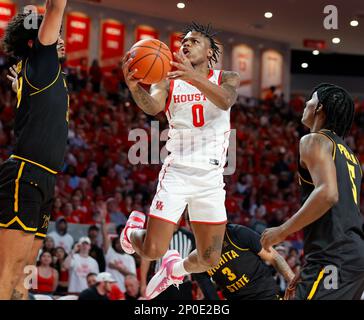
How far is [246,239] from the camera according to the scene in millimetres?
5992

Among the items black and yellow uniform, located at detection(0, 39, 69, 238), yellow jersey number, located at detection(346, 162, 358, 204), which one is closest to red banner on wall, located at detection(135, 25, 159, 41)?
black and yellow uniform, located at detection(0, 39, 69, 238)

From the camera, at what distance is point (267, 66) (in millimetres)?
25438

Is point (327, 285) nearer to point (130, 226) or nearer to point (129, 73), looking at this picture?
point (129, 73)

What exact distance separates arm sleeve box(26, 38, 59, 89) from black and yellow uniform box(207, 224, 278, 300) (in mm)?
2157

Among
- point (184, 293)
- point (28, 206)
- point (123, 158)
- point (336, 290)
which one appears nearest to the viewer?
point (336, 290)

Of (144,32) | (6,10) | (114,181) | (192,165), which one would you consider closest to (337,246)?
(192,165)

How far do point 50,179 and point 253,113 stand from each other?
17.7 meters

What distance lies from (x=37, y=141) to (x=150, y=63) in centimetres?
119

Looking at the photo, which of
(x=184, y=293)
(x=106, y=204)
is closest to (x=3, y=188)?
(x=184, y=293)

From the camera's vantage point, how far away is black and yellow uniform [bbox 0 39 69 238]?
175 inches

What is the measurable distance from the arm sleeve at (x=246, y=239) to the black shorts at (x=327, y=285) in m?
2.03

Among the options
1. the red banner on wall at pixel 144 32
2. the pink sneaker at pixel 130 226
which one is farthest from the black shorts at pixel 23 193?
the red banner on wall at pixel 144 32

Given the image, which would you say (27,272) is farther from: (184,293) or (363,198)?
(363,198)
